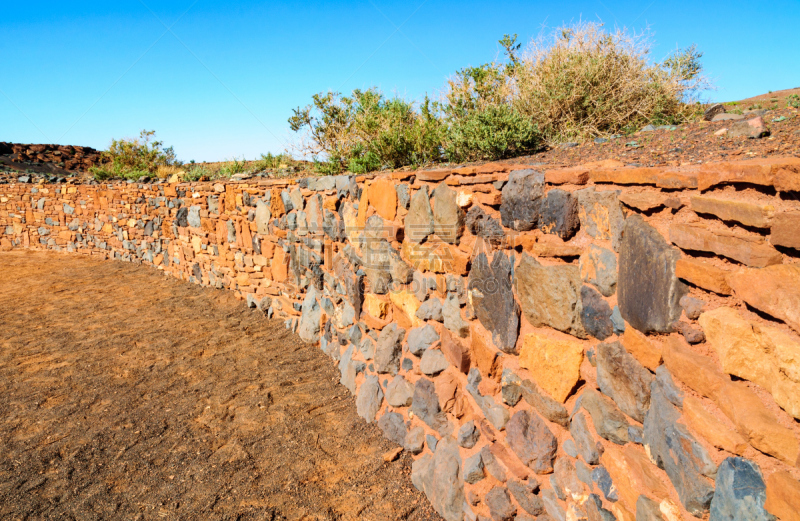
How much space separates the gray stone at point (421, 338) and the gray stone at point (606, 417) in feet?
4.18

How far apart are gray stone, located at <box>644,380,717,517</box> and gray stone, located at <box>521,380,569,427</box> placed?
18.0 inches

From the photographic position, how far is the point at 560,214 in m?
2.17

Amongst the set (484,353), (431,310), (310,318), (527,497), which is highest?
(431,310)

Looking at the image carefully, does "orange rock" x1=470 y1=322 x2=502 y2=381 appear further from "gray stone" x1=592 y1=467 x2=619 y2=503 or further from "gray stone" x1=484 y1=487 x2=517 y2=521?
"gray stone" x1=592 y1=467 x2=619 y2=503

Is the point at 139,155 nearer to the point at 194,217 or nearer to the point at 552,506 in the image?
the point at 194,217

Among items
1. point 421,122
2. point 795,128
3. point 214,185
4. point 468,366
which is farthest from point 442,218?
point 214,185

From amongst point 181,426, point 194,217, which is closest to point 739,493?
point 181,426

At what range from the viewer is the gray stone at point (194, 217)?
7.40 meters

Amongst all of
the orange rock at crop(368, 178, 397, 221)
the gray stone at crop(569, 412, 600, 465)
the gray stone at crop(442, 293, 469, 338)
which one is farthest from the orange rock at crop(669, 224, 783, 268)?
the orange rock at crop(368, 178, 397, 221)

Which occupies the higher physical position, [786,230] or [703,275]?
[786,230]

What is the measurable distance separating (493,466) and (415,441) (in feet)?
2.67

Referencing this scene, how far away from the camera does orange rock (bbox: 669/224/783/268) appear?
1.37 m

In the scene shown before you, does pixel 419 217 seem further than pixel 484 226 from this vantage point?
Yes

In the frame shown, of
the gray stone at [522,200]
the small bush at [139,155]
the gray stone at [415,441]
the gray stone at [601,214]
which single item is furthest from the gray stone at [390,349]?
the small bush at [139,155]
